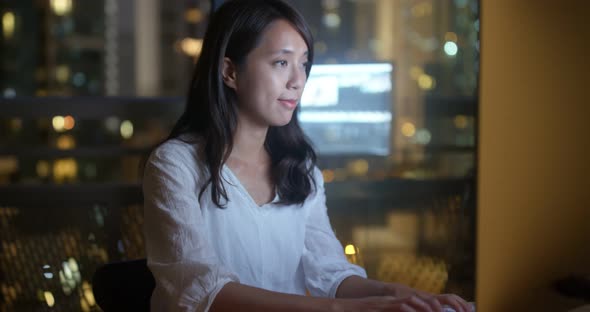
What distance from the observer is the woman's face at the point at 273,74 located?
85cm

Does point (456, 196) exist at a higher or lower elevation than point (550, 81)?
lower

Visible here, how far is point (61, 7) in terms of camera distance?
1702cm

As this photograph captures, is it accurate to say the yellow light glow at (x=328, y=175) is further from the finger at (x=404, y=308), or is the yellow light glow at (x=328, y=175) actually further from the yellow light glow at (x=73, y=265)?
the finger at (x=404, y=308)

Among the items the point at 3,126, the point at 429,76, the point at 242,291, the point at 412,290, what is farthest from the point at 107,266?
the point at 3,126

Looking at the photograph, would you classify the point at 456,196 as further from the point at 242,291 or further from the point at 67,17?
the point at 67,17

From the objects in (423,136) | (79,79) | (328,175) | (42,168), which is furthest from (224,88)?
(79,79)

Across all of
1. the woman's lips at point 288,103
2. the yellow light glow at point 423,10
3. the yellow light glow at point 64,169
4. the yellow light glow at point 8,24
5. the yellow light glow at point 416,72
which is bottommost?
the yellow light glow at point 64,169

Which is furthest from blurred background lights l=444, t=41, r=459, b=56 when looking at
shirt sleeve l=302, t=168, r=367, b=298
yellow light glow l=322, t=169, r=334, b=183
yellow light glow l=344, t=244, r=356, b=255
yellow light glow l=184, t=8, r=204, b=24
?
yellow light glow l=184, t=8, r=204, b=24

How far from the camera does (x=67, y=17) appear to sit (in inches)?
691

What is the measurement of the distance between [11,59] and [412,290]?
17.9 metres

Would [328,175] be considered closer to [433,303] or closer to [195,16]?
[433,303]

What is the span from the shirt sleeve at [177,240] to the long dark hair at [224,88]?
5 cm

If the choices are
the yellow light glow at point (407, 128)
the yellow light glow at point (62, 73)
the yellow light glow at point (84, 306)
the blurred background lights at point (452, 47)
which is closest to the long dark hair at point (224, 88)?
the yellow light glow at point (84, 306)

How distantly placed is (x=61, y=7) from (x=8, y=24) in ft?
11.1
